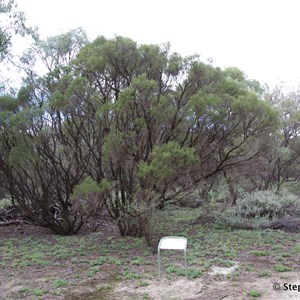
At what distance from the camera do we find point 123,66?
31.0ft

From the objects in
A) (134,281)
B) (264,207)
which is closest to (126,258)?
(134,281)

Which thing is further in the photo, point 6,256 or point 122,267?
point 6,256

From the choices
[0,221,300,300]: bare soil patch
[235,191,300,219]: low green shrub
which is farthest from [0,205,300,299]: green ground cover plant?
[235,191,300,219]: low green shrub

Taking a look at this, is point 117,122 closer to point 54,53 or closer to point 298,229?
point 54,53

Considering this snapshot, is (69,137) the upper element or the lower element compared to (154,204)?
upper

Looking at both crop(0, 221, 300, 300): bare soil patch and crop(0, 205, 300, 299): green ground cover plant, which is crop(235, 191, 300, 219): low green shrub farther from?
crop(0, 221, 300, 300): bare soil patch

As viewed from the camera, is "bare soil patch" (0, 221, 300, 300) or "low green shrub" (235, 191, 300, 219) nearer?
"bare soil patch" (0, 221, 300, 300)

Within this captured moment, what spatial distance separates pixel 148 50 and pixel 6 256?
19.9 ft

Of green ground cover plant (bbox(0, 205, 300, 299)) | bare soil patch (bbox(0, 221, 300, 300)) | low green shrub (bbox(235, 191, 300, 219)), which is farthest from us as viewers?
low green shrub (bbox(235, 191, 300, 219))

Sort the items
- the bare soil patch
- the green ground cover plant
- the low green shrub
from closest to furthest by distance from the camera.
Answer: the bare soil patch → the green ground cover plant → the low green shrub

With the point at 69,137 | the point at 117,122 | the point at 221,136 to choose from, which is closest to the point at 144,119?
the point at 117,122

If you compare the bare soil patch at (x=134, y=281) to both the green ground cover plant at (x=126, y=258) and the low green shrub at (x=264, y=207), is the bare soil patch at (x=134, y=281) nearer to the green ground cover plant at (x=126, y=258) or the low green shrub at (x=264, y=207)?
the green ground cover plant at (x=126, y=258)

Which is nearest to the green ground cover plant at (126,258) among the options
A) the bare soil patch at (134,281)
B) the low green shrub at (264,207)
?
the bare soil patch at (134,281)

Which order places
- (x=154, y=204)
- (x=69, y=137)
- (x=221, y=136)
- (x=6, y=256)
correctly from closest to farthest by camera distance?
(x=154, y=204), (x=6, y=256), (x=221, y=136), (x=69, y=137)
